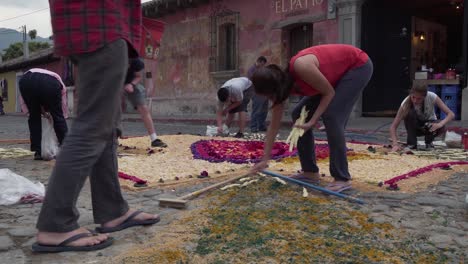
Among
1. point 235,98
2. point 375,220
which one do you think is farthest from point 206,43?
point 375,220

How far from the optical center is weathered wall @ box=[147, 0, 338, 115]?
14.1m

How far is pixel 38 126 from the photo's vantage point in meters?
5.87

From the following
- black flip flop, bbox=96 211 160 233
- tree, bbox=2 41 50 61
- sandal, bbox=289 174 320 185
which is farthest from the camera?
tree, bbox=2 41 50 61

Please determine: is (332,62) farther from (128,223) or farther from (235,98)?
(235,98)

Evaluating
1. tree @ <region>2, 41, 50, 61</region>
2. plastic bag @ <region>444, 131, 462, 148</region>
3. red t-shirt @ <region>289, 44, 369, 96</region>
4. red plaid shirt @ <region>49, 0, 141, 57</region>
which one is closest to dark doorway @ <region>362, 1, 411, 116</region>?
plastic bag @ <region>444, 131, 462, 148</region>

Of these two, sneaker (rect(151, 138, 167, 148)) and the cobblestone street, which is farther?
sneaker (rect(151, 138, 167, 148))

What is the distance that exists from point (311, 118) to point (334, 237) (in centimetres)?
135

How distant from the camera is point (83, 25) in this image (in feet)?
7.84

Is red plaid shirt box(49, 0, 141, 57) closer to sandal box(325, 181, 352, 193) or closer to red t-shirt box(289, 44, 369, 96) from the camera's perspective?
red t-shirt box(289, 44, 369, 96)

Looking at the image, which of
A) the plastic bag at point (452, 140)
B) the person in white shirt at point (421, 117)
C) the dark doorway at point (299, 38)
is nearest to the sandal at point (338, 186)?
the person in white shirt at point (421, 117)

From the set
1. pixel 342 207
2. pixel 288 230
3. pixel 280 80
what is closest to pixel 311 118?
pixel 280 80

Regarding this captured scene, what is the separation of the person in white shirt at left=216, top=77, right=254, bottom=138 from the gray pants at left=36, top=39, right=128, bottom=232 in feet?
19.3

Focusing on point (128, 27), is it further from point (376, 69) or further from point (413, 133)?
point (376, 69)

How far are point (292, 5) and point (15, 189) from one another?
12.0m
